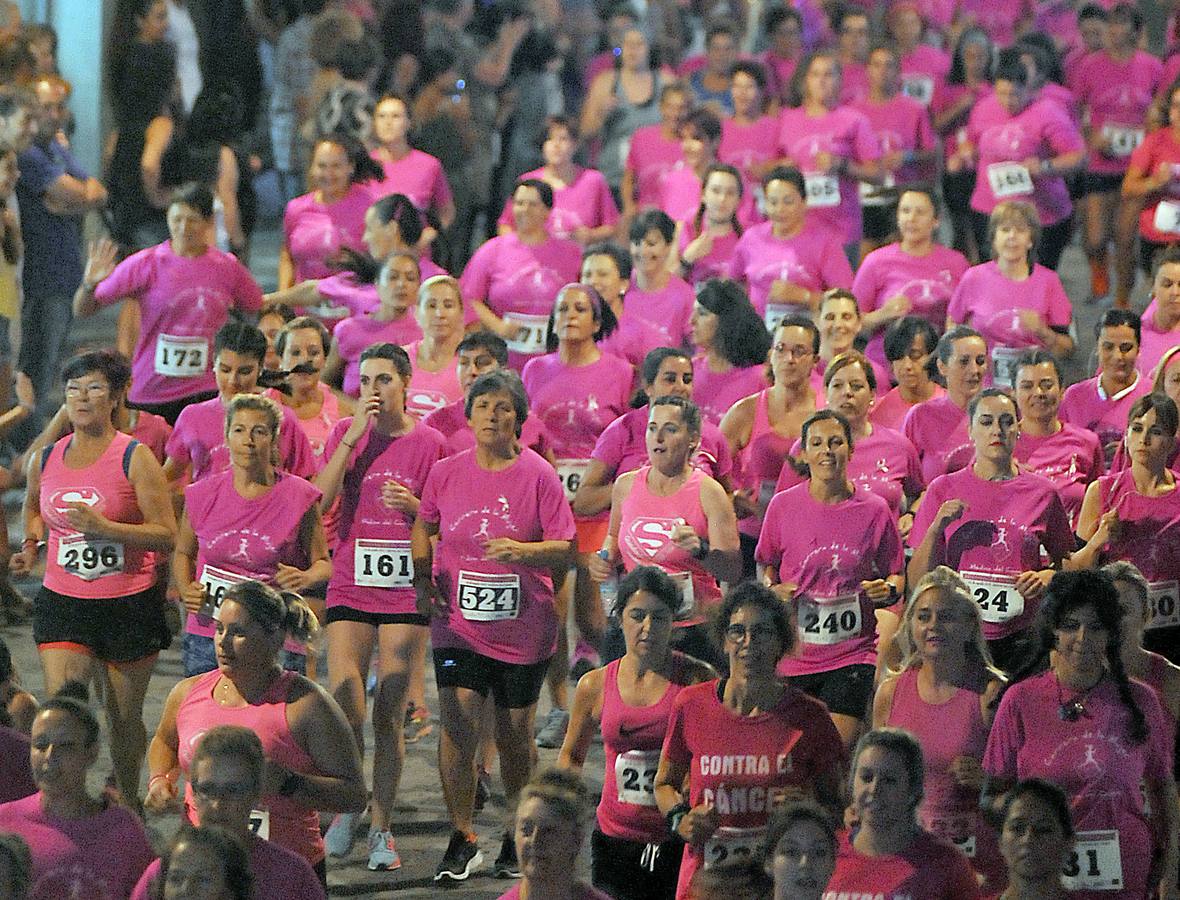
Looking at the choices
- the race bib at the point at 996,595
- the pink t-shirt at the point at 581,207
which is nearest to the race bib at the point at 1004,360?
the race bib at the point at 996,595

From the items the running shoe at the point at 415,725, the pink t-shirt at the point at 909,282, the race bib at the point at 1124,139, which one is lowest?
the running shoe at the point at 415,725

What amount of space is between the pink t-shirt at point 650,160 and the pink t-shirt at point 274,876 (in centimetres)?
809

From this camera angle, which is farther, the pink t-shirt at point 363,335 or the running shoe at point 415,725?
the pink t-shirt at point 363,335

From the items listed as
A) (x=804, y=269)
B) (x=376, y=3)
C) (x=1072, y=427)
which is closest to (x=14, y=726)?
(x=1072, y=427)

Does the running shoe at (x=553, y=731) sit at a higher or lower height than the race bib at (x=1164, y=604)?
lower

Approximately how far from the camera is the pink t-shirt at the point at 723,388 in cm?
842

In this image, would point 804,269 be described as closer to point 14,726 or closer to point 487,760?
point 487,760

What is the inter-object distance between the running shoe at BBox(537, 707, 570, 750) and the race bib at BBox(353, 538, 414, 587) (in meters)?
1.19

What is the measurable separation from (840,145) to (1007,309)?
3.32 metres

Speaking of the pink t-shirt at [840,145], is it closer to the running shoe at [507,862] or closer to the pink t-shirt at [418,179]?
the pink t-shirt at [418,179]

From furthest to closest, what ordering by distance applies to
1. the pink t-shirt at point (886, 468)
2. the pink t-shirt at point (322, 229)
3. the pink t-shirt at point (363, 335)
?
the pink t-shirt at point (322, 229), the pink t-shirt at point (363, 335), the pink t-shirt at point (886, 468)

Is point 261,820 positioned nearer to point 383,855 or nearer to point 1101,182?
point 383,855

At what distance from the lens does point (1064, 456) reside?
7.61 meters

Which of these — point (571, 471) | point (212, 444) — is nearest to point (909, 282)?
point (571, 471)
